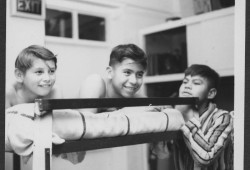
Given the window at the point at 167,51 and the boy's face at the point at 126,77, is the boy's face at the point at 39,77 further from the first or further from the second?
the window at the point at 167,51

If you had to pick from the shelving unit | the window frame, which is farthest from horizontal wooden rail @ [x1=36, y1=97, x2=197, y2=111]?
the shelving unit

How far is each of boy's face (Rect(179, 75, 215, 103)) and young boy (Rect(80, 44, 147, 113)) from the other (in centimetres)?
26

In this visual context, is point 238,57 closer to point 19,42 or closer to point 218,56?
point 19,42

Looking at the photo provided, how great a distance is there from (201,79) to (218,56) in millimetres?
374

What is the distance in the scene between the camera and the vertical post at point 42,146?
0.79 m

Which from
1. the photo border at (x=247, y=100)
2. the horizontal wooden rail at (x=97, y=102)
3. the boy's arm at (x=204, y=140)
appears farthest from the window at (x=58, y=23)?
the photo border at (x=247, y=100)

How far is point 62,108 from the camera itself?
2.67 ft

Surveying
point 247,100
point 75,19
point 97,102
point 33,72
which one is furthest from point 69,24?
point 247,100

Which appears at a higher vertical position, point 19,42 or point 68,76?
point 19,42

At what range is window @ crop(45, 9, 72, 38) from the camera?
1273 millimetres

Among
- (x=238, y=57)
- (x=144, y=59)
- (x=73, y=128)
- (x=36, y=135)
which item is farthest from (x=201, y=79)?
(x=36, y=135)

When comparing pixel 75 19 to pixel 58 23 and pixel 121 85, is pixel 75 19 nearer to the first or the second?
pixel 58 23

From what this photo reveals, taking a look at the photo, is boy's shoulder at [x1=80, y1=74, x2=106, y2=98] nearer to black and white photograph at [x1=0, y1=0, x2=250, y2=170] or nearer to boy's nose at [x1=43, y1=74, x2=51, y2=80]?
black and white photograph at [x1=0, y1=0, x2=250, y2=170]

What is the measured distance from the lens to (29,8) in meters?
1.15
